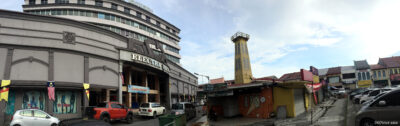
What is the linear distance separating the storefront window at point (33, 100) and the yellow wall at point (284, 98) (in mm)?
19239

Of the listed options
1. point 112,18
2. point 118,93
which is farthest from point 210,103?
point 112,18

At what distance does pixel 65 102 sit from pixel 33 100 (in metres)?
2.35

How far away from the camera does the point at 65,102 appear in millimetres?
19406

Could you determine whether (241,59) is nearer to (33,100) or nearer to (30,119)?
(33,100)

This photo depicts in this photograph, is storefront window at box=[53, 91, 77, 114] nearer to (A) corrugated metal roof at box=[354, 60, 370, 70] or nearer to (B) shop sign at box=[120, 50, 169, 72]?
(B) shop sign at box=[120, 50, 169, 72]

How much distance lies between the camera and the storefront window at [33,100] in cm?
1738

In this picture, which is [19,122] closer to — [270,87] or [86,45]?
[86,45]

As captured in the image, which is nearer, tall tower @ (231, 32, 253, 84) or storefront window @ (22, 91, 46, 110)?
storefront window @ (22, 91, 46, 110)

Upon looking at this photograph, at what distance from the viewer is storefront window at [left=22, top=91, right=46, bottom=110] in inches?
684

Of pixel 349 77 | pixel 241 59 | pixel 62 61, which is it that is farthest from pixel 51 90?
pixel 349 77

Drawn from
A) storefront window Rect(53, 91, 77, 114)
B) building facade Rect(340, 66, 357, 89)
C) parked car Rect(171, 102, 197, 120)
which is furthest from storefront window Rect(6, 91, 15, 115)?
building facade Rect(340, 66, 357, 89)

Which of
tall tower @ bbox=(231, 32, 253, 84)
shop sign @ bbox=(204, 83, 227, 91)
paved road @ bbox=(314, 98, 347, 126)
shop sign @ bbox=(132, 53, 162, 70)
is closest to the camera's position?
paved road @ bbox=(314, 98, 347, 126)

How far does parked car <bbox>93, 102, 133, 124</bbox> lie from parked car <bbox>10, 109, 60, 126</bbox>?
273 centimetres

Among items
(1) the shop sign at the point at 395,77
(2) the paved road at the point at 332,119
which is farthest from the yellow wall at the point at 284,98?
(1) the shop sign at the point at 395,77
